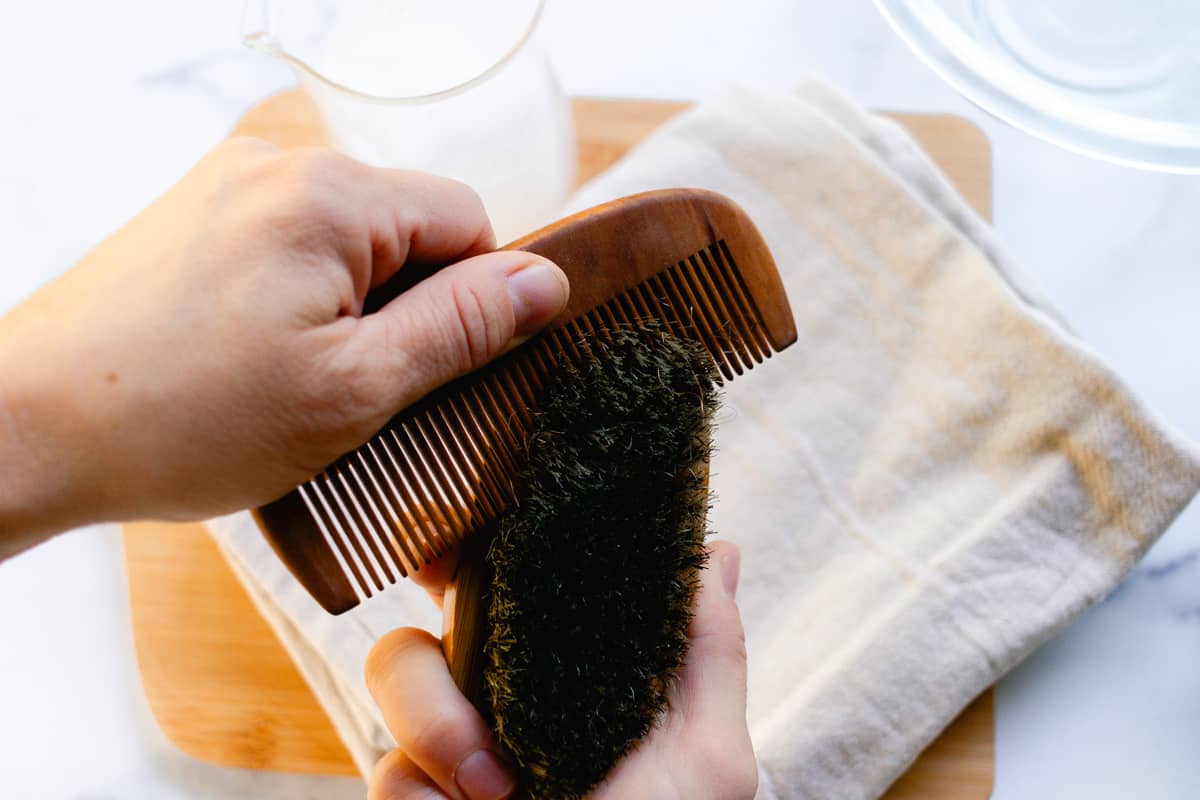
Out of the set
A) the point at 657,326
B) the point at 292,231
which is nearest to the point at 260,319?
the point at 292,231

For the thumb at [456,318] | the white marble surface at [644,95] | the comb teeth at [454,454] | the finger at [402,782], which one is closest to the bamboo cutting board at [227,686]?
the white marble surface at [644,95]

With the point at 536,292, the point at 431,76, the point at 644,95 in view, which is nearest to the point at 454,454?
the point at 536,292

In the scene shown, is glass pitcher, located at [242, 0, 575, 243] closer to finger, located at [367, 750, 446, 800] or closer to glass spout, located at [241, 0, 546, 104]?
glass spout, located at [241, 0, 546, 104]

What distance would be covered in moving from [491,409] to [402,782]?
0.33 meters

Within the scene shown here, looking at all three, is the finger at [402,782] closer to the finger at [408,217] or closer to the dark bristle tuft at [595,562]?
the dark bristle tuft at [595,562]

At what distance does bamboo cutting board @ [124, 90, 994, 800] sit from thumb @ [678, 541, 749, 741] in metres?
0.31

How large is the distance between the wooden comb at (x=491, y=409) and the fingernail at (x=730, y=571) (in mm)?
181

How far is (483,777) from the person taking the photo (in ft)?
2.58

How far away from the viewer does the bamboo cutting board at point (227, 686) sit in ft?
3.39

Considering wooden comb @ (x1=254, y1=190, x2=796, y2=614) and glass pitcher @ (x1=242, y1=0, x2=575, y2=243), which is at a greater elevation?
glass pitcher @ (x1=242, y1=0, x2=575, y2=243)

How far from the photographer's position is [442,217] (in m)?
0.77

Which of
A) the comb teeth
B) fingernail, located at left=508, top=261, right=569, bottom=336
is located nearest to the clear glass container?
the comb teeth

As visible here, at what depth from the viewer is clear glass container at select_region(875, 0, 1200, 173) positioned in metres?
0.86

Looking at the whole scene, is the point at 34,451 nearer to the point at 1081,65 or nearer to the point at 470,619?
the point at 470,619
